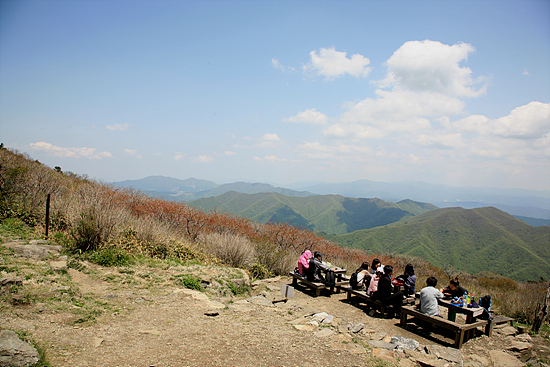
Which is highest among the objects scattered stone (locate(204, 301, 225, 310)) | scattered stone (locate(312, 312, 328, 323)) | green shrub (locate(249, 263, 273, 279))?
scattered stone (locate(312, 312, 328, 323))

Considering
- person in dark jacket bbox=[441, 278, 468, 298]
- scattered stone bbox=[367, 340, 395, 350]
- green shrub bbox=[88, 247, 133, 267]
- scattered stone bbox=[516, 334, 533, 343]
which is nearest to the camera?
scattered stone bbox=[367, 340, 395, 350]

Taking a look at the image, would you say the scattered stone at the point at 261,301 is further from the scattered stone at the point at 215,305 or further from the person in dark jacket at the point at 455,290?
the person in dark jacket at the point at 455,290

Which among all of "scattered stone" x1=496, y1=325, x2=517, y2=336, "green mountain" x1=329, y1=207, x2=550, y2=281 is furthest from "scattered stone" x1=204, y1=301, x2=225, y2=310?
"green mountain" x1=329, y1=207, x2=550, y2=281

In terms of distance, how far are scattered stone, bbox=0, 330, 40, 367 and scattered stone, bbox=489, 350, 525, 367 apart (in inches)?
264

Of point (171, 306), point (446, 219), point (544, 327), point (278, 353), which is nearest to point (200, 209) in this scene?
point (171, 306)

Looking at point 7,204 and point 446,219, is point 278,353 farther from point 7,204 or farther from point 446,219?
point 446,219

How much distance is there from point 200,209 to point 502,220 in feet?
333

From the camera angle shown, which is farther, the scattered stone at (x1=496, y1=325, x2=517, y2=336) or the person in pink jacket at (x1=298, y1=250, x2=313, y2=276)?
the person in pink jacket at (x1=298, y1=250, x2=313, y2=276)

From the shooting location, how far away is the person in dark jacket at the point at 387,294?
21.1 feet

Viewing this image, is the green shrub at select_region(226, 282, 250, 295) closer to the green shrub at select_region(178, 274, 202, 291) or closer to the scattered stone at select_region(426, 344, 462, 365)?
the green shrub at select_region(178, 274, 202, 291)

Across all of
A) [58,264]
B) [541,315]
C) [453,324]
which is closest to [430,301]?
[453,324]

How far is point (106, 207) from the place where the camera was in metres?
7.51

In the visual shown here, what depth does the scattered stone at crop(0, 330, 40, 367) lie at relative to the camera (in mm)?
2588

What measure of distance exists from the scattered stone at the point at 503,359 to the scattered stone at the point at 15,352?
672 cm
